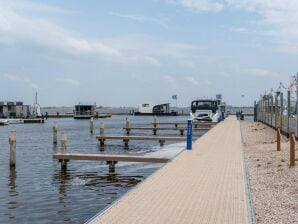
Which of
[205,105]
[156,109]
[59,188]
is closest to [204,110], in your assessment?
[205,105]

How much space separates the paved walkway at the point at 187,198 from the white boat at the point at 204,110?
138ft

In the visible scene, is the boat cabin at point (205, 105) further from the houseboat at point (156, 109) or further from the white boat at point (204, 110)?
the houseboat at point (156, 109)

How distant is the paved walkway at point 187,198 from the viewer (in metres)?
8.66

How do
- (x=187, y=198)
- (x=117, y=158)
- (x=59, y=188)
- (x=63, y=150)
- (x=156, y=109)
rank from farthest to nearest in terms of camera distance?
(x=156, y=109) < (x=63, y=150) < (x=117, y=158) < (x=59, y=188) < (x=187, y=198)

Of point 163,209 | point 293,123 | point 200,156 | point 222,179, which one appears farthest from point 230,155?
point 163,209

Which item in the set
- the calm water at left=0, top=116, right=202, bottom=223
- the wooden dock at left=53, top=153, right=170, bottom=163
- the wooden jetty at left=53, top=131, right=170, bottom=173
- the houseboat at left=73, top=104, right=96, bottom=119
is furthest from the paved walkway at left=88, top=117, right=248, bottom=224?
the houseboat at left=73, top=104, right=96, bottom=119

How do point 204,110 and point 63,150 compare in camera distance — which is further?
point 204,110

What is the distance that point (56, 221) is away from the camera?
11820 millimetres

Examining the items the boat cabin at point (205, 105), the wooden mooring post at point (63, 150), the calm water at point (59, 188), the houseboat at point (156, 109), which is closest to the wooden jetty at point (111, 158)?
the wooden mooring post at point (63, 150)

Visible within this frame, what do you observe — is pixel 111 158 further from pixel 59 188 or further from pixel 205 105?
pixel 205 105

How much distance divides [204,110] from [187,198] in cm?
4895

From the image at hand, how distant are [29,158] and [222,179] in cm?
1667

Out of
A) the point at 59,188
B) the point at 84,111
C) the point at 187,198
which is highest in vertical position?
the point at 84,111

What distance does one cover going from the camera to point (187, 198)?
411 inches
